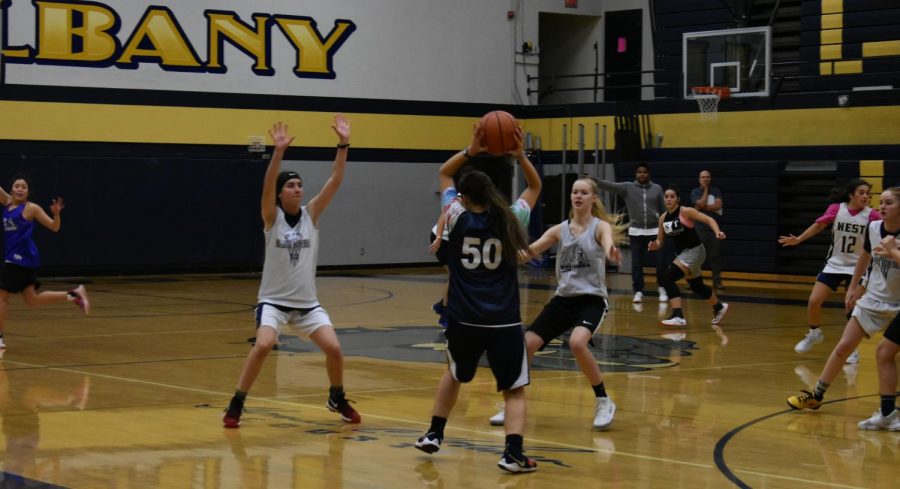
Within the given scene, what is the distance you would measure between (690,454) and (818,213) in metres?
15.8

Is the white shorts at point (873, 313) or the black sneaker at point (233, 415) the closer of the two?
the black sneaker at point (233, 415)

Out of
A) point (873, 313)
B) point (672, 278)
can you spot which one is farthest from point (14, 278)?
point (873, 313)

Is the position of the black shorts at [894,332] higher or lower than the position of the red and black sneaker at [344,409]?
higher

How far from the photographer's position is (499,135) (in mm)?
7484

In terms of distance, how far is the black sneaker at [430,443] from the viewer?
7246 mm

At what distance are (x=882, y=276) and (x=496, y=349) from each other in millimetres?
3400

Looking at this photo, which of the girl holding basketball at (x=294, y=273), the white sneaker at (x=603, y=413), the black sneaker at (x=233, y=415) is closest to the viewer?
the black sneaker at (x=233, y=415)

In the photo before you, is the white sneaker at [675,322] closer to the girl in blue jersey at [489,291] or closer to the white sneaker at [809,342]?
the white sneaker at [809,342]

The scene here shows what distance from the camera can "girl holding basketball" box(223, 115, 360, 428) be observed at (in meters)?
8.41

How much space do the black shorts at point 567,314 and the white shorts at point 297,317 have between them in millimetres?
1523

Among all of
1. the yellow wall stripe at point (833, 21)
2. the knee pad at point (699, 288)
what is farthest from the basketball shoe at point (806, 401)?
the yellow wall stripe at point (833, 21)

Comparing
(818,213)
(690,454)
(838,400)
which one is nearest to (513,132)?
(690,454)

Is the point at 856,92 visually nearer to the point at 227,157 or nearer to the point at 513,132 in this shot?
the point at 227,157

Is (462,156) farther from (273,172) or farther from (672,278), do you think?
(672,278)
